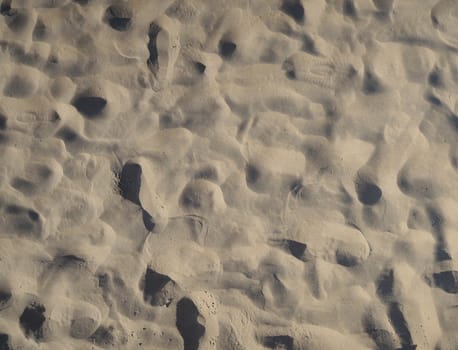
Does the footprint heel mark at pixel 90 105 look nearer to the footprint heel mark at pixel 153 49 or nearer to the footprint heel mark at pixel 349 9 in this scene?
the footprint heel mark at pixel 153 49

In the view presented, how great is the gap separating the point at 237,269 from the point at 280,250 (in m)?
0.27

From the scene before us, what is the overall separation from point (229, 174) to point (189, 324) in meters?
0.86

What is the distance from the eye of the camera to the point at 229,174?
7.80 ft

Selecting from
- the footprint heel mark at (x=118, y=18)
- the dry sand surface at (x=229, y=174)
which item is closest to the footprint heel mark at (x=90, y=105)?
the dry sand surface at (x=229, y=174)

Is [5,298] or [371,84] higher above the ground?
[371,84]

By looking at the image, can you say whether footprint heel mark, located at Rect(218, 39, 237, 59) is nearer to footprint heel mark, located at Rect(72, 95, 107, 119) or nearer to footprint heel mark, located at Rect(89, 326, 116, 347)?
footprint heel mark, located at Rect(72, 95, 107, 119)

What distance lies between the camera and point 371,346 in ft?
7.32

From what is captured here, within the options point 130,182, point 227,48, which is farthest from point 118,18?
point 130,182

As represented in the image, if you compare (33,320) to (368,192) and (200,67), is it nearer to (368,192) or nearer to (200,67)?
(200,67)

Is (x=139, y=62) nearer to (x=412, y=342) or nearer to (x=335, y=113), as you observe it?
(x=335, y=113)

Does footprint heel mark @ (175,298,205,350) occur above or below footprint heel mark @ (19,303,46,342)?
above

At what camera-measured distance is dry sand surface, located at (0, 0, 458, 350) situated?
2203 millimetres

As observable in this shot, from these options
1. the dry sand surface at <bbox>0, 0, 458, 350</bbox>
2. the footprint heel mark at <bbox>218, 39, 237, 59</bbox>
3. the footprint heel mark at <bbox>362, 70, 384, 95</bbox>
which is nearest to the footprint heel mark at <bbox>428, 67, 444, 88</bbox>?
the dry sand surface at <bbox>0, 0, 458, 350</bbox>

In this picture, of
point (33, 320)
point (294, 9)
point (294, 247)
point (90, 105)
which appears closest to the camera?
point (33, 320)
